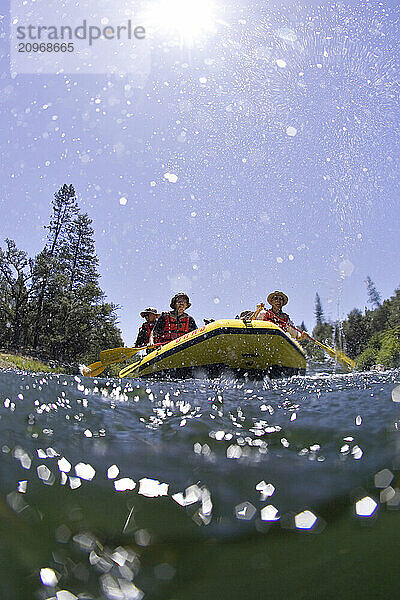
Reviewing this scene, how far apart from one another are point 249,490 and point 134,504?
0.48 m

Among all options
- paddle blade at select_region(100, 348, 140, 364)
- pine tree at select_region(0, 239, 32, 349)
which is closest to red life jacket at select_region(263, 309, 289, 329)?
paddle blade at select_region(100, 348, 140, 364)

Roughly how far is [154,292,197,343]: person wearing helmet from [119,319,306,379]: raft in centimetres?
208

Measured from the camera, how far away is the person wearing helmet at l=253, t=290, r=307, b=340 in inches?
423

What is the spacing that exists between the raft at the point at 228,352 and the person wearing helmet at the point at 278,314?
2.15m

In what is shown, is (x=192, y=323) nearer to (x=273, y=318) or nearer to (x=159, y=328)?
(x=159, y=328)

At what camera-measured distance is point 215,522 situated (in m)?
1.27

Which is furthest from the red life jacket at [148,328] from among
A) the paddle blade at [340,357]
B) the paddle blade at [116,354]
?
the paddle blade at [340,357]

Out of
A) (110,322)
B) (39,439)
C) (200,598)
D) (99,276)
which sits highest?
(99,276)

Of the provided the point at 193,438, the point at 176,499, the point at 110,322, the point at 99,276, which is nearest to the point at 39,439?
the point at 193,438

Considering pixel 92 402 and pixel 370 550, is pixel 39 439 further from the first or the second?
pixel 370 550

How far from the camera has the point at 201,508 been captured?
137 cm

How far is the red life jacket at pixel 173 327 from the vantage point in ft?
34.6

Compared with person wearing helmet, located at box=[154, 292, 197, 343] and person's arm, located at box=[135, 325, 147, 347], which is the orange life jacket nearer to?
person's arm, located at box=[135, 325, 147, 347]

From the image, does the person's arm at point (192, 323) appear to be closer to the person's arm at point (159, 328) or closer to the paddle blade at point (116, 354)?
the person's arm at point (159, 328)
